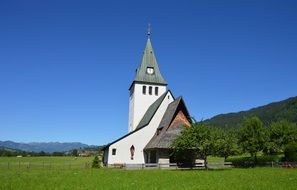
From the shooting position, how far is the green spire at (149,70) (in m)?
59.2

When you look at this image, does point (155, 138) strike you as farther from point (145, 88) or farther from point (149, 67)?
point (149, 67)

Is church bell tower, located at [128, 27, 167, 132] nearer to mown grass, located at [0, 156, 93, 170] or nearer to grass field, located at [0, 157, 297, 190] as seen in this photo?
mown grass, located at [0, 156, 93, 170]

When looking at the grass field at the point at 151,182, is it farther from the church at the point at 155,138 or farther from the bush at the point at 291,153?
the bush at the point at 291,153

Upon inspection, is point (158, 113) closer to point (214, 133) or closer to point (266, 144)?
point (214, 133)

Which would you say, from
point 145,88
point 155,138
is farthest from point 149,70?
point 155,138

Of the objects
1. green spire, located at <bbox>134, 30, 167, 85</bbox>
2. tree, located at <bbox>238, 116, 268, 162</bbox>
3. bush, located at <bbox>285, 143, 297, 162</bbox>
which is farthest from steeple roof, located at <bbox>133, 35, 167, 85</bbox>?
bush, located at <bbox>285, 143, 297, 162</bbox>

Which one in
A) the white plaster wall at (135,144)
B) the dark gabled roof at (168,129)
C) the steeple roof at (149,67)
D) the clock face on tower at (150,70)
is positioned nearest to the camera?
the dark gabled roof at (168,129)

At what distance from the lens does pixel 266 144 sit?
5009 cm

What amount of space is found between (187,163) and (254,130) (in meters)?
13.2

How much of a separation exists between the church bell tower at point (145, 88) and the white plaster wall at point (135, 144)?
9537 mm

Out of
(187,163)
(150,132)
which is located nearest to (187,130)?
(187,163)

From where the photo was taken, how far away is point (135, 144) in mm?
48781

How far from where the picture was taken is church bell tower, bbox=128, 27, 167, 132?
193ft

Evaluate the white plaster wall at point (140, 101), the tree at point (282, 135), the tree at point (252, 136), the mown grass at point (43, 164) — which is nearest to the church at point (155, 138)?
the white plaster wall at point (140, 101)
